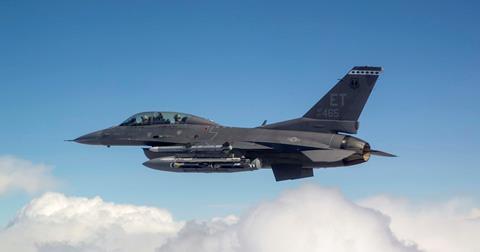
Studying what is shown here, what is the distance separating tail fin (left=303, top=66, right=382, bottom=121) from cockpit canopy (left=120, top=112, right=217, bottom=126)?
653cm

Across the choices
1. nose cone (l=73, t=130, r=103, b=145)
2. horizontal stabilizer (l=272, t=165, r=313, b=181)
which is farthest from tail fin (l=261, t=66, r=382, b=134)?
nose cone (l=73, t=130, r=103, b=145)

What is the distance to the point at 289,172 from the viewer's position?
37625 millimetres

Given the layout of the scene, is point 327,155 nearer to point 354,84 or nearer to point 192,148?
point 354,84

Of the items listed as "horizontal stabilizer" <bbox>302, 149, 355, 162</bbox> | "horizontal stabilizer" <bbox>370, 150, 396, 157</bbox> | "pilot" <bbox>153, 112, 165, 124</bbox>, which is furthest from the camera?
"pilot" <bbox>153, 112, 165, 124</bbox>

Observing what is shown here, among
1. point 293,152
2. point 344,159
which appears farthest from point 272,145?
point 344,159

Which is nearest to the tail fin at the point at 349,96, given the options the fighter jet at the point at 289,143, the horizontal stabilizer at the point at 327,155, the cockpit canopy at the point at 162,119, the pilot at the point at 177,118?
the fighter jet at the point at 289,143

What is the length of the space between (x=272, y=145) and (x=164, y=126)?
23.4 ft

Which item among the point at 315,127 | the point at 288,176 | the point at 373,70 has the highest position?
the point at 373,70

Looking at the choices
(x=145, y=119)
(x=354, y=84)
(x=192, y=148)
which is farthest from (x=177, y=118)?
(x=354, y=84)

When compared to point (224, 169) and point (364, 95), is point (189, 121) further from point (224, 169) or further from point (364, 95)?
point (364, 95)

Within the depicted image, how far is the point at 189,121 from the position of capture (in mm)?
39781

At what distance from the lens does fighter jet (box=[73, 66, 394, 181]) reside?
118 ft

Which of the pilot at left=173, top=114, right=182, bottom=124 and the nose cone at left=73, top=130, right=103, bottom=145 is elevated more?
the pilot at left=173, top=114, right=182, bottom=124

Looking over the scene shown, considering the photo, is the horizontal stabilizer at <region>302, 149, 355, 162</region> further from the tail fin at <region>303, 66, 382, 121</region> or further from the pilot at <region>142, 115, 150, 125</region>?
the pilot at <region>142, 115, 150, 125</region>
